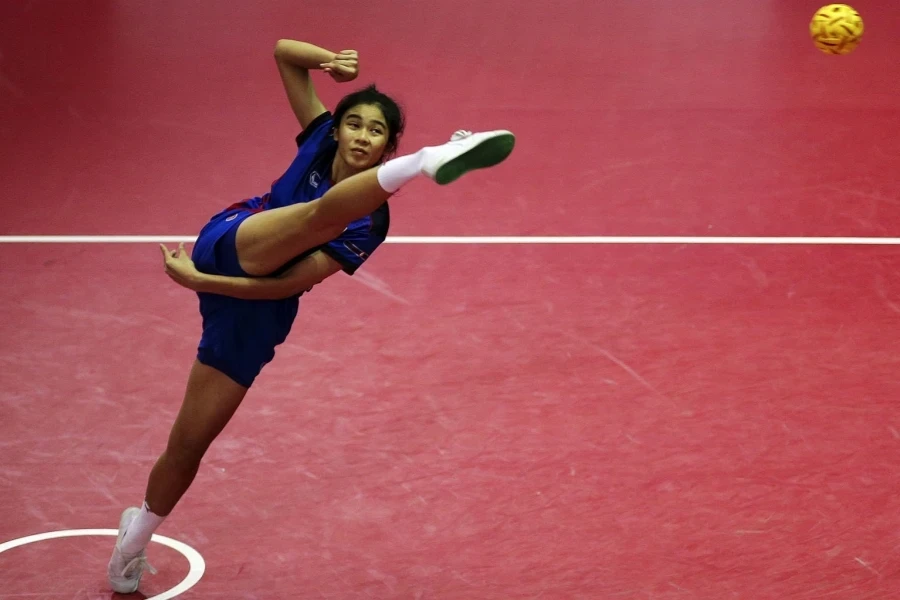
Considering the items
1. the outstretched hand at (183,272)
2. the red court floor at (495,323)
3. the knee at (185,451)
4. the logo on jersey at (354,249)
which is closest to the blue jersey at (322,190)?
the logo on jersey at (354,249)

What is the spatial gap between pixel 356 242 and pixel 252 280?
0.34m

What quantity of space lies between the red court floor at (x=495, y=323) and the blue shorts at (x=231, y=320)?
2.64ft

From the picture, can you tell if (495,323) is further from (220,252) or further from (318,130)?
(220,252)

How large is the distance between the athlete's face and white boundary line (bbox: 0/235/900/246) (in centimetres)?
270

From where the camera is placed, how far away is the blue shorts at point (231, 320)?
12.4 feet

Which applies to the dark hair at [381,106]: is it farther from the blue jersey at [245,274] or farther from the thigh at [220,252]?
the thigh at [220,252]

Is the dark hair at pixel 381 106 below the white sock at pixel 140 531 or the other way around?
the other way around

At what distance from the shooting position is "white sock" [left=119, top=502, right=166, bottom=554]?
3936 millimetres

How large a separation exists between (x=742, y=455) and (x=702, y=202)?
231cm

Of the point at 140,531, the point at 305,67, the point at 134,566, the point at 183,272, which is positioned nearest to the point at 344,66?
the point at 305,67

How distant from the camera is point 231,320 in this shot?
381 cm

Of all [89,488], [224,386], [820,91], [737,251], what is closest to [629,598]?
[224,386]

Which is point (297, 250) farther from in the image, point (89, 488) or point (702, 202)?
point (702, 202)

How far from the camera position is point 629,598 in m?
4.09
